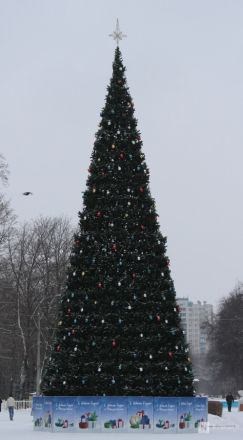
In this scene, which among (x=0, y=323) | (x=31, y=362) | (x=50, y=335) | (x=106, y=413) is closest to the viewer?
(x=106, y=413)

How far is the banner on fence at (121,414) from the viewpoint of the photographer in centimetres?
2578

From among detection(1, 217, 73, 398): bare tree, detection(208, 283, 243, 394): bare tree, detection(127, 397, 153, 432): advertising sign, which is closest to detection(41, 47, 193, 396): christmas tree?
detection(127, 397, 153, 432): advertising sign

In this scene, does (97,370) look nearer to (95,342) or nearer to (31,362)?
(95,342)

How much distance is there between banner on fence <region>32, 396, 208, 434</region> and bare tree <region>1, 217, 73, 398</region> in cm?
2961

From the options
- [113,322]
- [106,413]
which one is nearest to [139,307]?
[113,322]

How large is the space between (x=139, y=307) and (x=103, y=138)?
250 inches

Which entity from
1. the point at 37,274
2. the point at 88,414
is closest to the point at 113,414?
the point at 88,414

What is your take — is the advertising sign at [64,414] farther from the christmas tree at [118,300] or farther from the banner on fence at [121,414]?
the christmas tree at [118,300]

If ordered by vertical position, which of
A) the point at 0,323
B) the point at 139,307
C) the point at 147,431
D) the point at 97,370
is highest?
the point at 0,323

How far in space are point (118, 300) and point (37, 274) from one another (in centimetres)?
3455

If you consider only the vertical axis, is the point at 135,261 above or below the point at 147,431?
above

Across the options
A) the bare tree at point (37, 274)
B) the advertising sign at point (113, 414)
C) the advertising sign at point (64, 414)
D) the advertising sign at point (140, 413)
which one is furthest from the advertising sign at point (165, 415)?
the bare tree at point (37, 274)

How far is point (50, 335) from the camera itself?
59.4 metres

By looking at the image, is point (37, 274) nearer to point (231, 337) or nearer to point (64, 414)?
point (231, 337)
